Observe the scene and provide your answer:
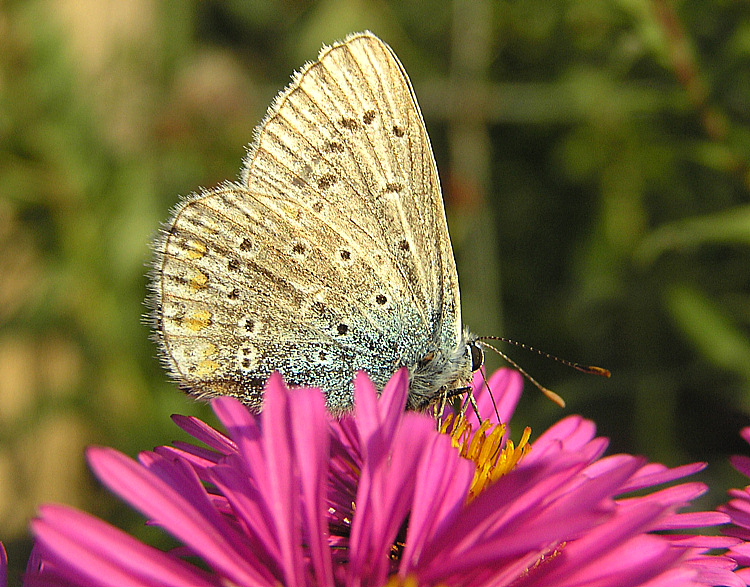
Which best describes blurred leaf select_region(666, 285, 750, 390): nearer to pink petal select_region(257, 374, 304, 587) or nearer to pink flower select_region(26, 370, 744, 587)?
pink flower select_region(26, 370, 744, 587)

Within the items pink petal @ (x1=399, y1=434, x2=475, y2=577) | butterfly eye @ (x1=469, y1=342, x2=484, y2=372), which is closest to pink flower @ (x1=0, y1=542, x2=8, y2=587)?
pink petal @ (x1=399, y1=434, x2=475, y2=577)

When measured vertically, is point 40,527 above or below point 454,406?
below

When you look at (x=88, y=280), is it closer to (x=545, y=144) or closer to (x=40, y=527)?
(x=545, y=144)

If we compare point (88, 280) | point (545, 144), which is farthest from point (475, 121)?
point (88, 280)

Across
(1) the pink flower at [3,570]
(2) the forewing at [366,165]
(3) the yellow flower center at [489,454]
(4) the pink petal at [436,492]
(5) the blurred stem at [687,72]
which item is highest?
(5) the blurred stem at [687,72]

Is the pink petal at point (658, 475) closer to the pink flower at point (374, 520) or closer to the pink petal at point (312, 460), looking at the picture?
the pink flower at point (374, 520)

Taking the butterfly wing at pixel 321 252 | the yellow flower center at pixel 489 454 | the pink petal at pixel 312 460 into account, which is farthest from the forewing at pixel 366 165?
the pink petal at pixel 312 460
